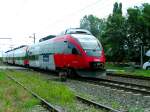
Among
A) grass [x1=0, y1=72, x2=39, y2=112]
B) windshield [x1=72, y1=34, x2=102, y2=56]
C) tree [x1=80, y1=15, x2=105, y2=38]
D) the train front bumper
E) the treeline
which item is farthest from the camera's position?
tree [x1=80, y1=15, x2=105, y2=38]

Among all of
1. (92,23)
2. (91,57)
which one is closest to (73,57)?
(91,57)

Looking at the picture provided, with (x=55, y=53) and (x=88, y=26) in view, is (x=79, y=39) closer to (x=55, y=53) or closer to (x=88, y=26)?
(x=55, y=53)

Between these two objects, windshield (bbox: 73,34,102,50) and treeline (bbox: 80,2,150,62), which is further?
treeline (bbox: 80,2,150,62)

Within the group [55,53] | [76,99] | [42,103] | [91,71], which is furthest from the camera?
[55,53]

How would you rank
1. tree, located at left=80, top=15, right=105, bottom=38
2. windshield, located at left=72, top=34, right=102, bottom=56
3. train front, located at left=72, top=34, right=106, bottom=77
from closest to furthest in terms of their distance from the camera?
train front, located at left=72, top=34, right=106, bottom=77 < windshield, located at left=72, top=34, right=102, bottom=56 < tree, located at left=80, top=15, right=105, bottom=38

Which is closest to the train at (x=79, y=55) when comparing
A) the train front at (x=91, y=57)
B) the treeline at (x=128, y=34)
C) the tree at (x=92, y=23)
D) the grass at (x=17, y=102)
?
the train front at (x=91, y=57)

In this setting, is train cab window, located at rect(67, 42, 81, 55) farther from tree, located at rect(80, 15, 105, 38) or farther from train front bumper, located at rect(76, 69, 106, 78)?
tree, located at rect(80, 15, 105, 38)

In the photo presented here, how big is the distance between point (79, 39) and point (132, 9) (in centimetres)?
4012

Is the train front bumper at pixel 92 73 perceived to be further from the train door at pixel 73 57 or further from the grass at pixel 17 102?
the grass at pixel 17 102

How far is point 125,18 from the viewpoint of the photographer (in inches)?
2704

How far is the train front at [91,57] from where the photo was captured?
26.8 metres

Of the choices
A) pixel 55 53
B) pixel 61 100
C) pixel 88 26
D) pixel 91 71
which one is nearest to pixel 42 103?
pixel 61 100

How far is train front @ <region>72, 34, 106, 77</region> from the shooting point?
2683cm

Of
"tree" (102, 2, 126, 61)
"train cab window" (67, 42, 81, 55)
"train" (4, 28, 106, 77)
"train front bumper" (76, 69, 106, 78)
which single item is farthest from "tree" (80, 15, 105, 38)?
"train front bumper" (76, 69, 106, 78)
